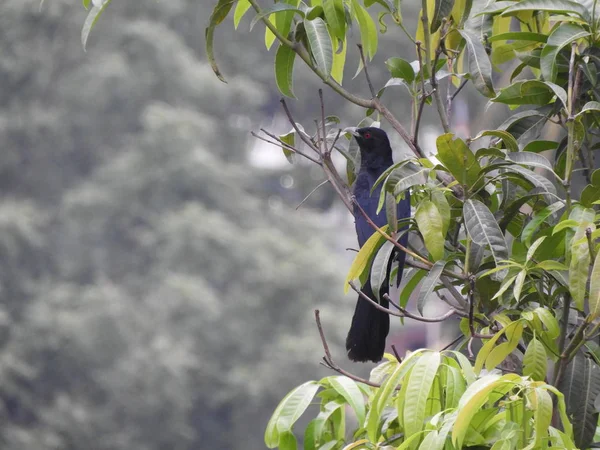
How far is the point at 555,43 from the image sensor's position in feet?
3.73

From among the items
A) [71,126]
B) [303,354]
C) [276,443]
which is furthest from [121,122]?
[276,443]

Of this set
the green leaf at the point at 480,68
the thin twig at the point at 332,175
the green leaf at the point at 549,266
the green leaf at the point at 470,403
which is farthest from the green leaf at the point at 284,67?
the green leaf at the point at 470,403

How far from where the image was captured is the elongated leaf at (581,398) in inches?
42.1

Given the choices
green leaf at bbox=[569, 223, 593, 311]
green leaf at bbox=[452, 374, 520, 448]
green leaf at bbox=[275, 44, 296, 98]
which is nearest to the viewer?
green leaf at bbox=[452, 374, 520, 448]

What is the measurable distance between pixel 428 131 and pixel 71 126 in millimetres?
5456

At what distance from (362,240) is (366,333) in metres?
0.43

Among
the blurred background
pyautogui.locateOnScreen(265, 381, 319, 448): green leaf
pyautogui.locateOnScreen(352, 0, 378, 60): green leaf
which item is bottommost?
pyautogui.locateOnScreen(265, 381, 319, 448): green leaf

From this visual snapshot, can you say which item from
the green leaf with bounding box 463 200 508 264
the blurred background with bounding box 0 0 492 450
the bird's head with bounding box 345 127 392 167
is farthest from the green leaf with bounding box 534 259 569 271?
the blurred background with bounding box 0 0 492 450

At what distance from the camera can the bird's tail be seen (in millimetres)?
1520

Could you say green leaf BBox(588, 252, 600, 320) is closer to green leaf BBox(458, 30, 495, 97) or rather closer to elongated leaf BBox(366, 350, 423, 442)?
elongated leaf BBox(366, 350, 423, 442)

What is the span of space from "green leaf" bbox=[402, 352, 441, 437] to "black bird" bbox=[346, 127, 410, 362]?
436mm

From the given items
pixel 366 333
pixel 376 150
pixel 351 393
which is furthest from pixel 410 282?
pixel 376 150

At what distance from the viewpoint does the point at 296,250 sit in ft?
38.5

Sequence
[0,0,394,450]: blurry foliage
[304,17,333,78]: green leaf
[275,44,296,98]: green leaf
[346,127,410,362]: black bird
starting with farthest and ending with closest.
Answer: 1. [0,0,394,450]: blurry foliage
2. [346,127,410,362]: black bird
3. [275,44,296,98]: green leaf
4. [304,17,333,78]: green leaf
